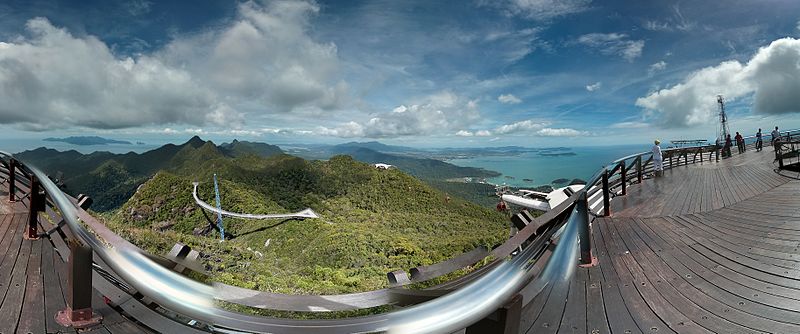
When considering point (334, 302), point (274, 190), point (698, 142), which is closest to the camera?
point (334, 302)

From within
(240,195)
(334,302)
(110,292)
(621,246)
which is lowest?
(240,195)

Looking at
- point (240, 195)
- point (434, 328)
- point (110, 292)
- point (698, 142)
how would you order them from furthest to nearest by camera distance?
point (240, 195)
point (698, 142)
point (110, 292)
point (434, 328)

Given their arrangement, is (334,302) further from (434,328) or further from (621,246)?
(621,246)

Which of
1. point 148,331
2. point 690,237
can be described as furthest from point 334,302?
point 690,237

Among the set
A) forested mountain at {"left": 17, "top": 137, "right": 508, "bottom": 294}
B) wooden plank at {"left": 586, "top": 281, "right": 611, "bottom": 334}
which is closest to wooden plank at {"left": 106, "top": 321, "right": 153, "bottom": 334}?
wooden plank at {"left": 586, "top": 281, "right": 611, "bottom": 334}

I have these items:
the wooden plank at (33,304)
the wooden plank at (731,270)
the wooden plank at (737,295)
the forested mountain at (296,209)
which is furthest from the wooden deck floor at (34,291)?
the forested mountain at (296,209)

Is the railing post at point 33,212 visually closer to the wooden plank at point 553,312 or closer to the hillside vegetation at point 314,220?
the wooden plank at point 553,312
